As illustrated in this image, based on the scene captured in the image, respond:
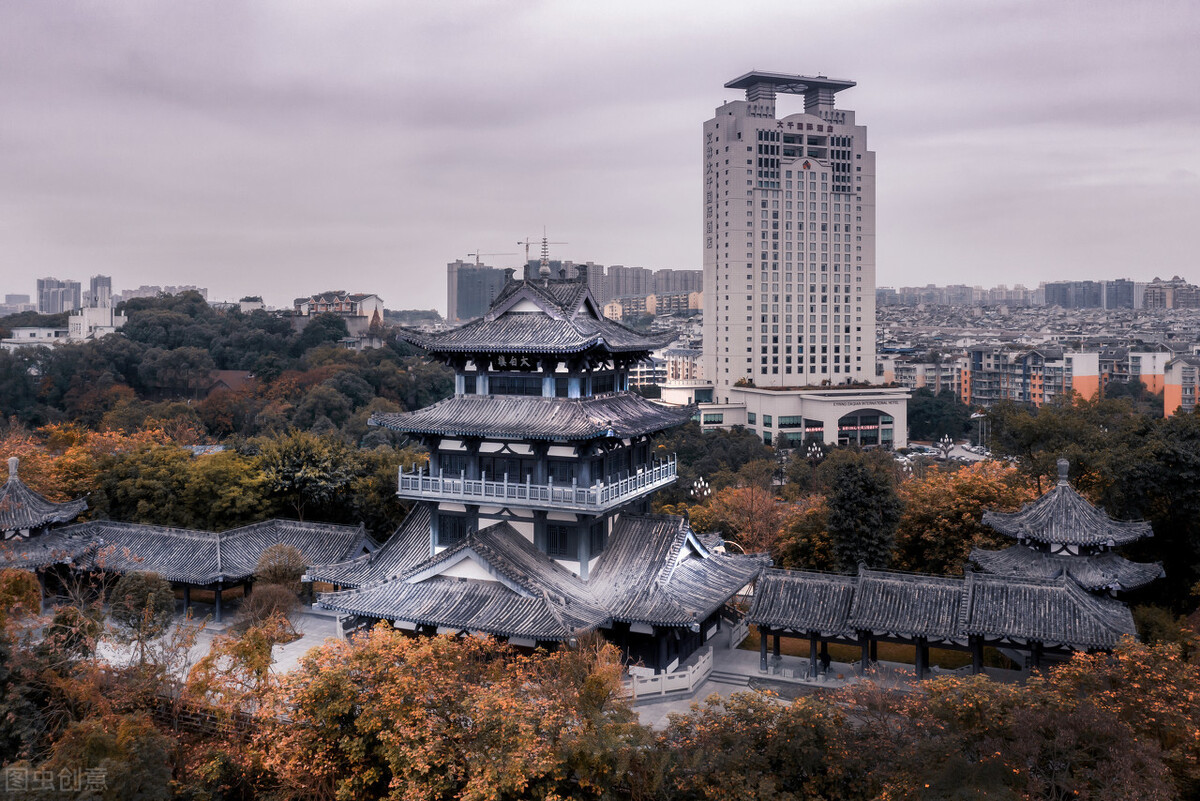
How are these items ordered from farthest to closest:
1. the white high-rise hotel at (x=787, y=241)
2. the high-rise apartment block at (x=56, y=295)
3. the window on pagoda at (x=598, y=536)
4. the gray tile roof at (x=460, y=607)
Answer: the high-rise apartment block at (x=56, y=295) < the white high-rise hotel at (x=787, y=241) < the window on pagoda at (x=598, y=536) < the gray tile roof at (x=460, y=607)

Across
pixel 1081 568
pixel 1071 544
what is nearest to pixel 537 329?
pixel 1071 544

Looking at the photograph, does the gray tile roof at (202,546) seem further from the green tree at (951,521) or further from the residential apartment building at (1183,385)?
the residential apartment building at (1183,385)

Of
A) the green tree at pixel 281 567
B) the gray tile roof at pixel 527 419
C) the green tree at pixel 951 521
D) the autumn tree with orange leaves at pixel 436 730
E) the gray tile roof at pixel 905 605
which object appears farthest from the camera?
the green tree at pixel 951 521

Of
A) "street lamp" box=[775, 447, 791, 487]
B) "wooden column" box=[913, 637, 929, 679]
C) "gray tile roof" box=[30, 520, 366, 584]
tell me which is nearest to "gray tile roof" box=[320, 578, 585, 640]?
"gray tile roof" box=[30, 520, 366, 584]

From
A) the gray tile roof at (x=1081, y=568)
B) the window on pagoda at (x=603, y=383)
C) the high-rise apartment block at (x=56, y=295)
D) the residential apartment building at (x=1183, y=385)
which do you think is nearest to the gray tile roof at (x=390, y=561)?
the window on pagoda at (x=603, y=383)

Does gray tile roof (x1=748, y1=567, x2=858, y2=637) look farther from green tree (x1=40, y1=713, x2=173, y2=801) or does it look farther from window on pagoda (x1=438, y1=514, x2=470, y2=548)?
green tree (x1=40, y1=713, x2=173, y2=801)
